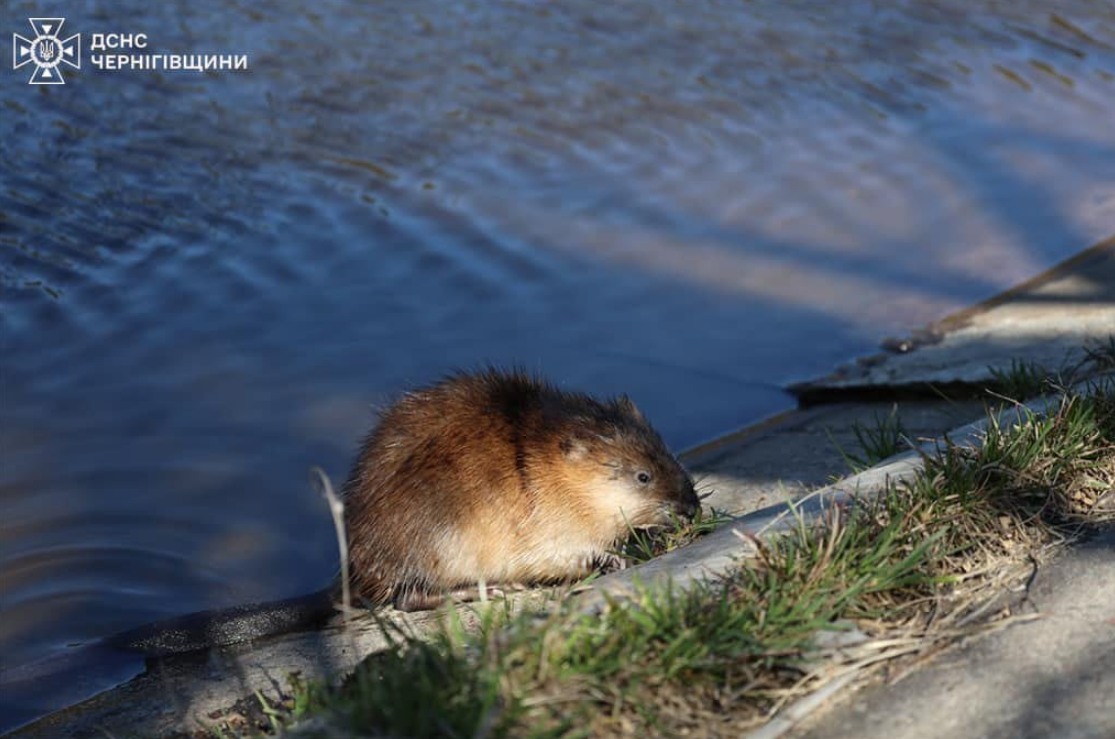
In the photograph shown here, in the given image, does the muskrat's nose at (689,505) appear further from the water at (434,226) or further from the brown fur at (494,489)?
the water at (434,226)

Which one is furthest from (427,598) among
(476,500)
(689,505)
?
(689,505)

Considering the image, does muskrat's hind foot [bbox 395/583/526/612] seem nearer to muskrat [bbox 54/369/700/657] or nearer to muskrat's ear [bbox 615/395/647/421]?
muskrat [bbox 54/369/700/657]

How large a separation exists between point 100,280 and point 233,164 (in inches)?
61.6

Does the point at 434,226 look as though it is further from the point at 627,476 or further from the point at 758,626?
the point at 758,626

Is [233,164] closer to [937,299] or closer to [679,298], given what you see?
[679,298]

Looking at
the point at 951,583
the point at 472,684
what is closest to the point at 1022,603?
the point at 951,583

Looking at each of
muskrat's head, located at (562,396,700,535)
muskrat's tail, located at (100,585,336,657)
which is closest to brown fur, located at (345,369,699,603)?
muskrat's head, located at (562,396,700,535)

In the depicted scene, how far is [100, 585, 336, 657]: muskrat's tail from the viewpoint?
4805mm

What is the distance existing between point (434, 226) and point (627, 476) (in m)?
3.87

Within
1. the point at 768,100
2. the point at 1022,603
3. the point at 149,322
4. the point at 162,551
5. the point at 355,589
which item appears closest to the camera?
the point at 1022,603

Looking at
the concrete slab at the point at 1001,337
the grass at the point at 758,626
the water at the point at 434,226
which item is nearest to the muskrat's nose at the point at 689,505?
the grass at the point at 758,626

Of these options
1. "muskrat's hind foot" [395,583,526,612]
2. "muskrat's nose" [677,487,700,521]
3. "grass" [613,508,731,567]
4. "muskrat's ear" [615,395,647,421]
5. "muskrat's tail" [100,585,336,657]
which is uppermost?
"muskrat's ear" [615,395,647,421]

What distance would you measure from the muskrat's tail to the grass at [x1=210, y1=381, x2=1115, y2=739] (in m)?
1.10

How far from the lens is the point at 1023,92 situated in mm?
11062
